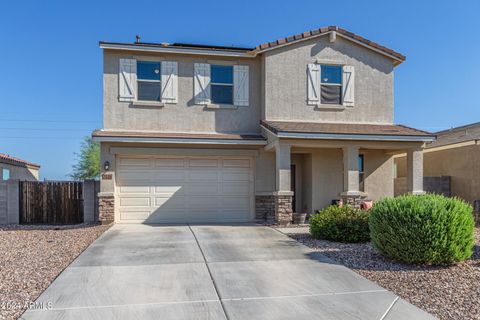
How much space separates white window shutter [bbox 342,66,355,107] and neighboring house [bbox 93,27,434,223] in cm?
4

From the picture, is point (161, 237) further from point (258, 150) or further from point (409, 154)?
point (409, 154)

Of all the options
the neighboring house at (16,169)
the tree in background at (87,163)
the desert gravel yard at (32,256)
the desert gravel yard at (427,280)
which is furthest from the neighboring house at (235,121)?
the tree in background at (87,163)

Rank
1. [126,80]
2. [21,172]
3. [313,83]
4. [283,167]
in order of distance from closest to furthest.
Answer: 1. [283,167]
2. [126,80]
3. [313,83]
4. [21,172]

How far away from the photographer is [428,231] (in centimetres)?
682

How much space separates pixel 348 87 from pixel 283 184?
4768 mm

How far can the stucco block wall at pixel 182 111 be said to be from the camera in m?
13.1

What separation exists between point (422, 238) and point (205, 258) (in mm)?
4115

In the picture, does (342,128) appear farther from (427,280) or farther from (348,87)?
(427,280)

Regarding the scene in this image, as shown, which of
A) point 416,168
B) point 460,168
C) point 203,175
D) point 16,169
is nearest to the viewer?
point 416,168

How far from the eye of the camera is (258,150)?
44.9ft

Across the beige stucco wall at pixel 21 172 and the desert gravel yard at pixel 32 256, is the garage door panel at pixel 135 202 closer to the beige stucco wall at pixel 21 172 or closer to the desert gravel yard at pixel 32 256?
the desert gravel yard at pixel 32 256

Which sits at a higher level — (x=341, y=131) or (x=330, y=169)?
(x=341, y=131)

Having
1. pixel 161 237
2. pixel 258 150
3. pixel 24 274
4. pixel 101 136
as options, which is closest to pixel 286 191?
pixel 258 150

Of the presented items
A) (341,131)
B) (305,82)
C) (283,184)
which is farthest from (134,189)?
(341,131)
